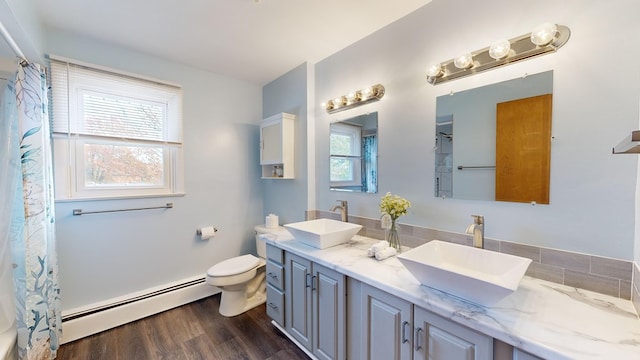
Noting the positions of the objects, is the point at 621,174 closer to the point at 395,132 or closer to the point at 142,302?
the point at 395,132

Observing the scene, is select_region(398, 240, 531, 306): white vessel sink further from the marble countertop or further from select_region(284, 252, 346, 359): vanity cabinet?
select_region(284, 252, 346, 359): vanity cabinet

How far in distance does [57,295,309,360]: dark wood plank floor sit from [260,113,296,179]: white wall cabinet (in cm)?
143

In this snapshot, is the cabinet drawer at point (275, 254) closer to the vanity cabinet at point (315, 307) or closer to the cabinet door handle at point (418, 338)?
the vanity cabinet at point (315, 307)

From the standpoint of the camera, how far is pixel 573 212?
117cm

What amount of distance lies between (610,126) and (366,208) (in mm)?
1417

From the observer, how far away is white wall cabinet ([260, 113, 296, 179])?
8.50 ft

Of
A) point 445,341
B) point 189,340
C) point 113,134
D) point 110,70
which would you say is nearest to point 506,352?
point 445,341

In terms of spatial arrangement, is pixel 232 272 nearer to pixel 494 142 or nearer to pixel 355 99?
pixel 355 99

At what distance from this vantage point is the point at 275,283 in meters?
2.01

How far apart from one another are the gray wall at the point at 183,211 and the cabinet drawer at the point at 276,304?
1.06 m

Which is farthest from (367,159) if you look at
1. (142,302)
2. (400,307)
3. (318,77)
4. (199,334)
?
(142,302)

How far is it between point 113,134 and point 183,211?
3.02ft

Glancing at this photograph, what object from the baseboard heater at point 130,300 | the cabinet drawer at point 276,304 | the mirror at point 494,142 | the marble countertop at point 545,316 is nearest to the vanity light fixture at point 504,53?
the mirror at point 494,142

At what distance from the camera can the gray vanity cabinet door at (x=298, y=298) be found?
1.70 metres
